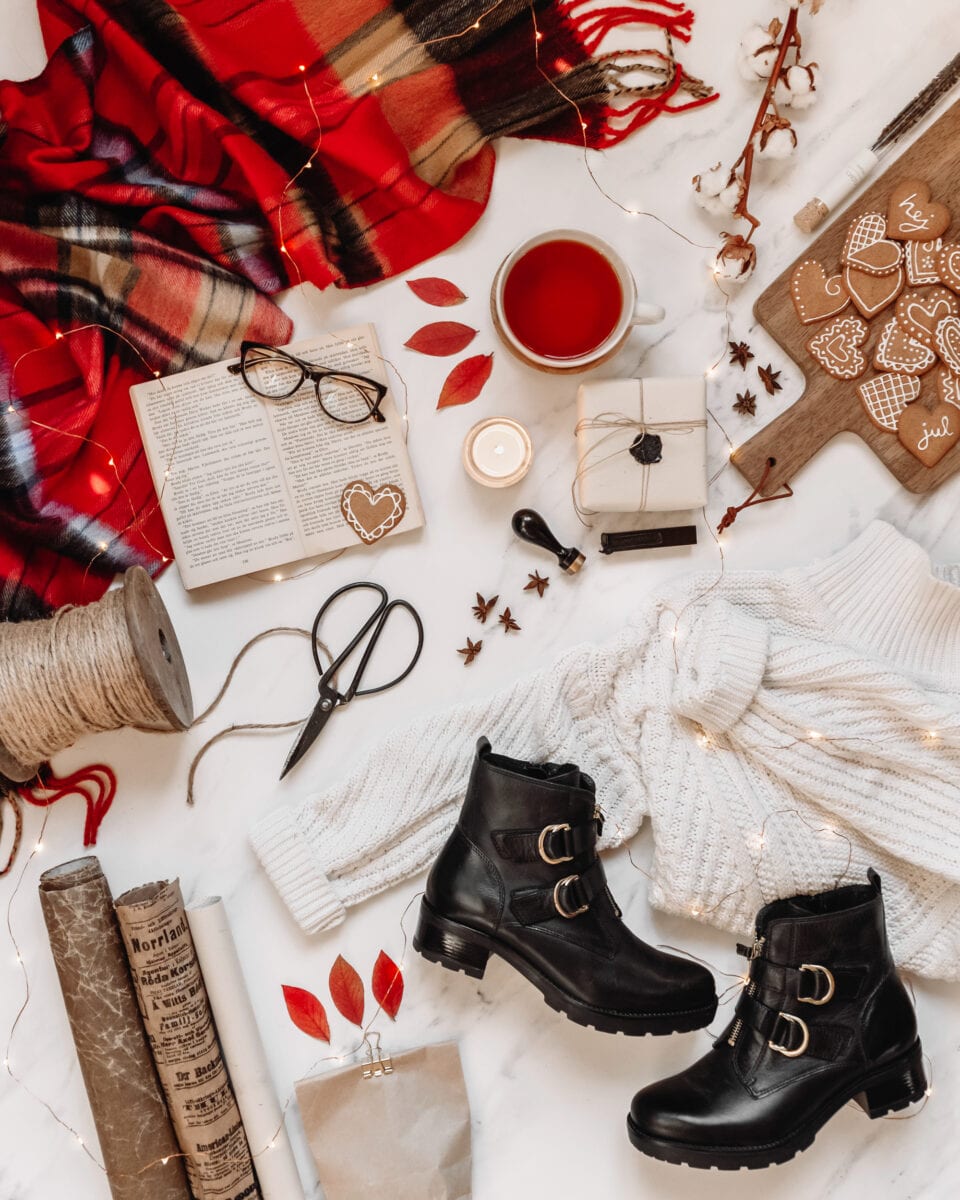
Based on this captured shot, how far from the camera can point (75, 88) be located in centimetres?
104

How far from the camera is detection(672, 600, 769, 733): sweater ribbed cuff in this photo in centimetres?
100

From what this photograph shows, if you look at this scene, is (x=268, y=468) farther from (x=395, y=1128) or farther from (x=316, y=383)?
(x=395, y=1128)

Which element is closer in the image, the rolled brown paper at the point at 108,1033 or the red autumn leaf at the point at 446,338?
the rolled brown paper at the point at 108,1033

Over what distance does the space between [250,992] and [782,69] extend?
47.3 inches

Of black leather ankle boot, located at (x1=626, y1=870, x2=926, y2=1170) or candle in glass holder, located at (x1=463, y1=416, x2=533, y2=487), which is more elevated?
candle in glass holder, located at (x1=463, y1=416, x2=533, y2=487)

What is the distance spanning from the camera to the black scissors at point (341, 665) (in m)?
1.06

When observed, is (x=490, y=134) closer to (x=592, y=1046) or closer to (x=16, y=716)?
(x=16, y=716)

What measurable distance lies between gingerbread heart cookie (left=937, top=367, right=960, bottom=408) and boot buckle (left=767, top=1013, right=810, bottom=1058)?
688 mm

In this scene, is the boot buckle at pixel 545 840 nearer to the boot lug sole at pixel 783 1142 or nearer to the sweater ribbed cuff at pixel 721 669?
the sweater ribbed cuff at pixel 721 669

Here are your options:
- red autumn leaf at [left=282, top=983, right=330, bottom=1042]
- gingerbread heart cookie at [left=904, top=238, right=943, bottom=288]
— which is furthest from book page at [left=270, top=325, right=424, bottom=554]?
gingerbread heart cookie at [left=904, top=238, right=943, bottom=288]

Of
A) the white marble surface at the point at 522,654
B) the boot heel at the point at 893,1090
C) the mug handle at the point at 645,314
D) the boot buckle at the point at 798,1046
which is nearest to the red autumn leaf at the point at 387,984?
the white marble surface at the point at 522,654

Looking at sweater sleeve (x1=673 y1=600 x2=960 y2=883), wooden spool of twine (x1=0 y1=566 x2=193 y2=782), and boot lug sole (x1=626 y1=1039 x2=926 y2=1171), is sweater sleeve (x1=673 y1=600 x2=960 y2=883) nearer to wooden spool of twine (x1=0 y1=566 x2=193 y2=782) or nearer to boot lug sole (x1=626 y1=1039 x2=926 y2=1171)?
boot lug sole (x1=626 y1=1039 x2=926 y2=1171)

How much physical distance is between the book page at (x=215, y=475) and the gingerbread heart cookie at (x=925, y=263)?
0.75 meters

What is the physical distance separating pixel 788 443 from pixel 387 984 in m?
0.77
